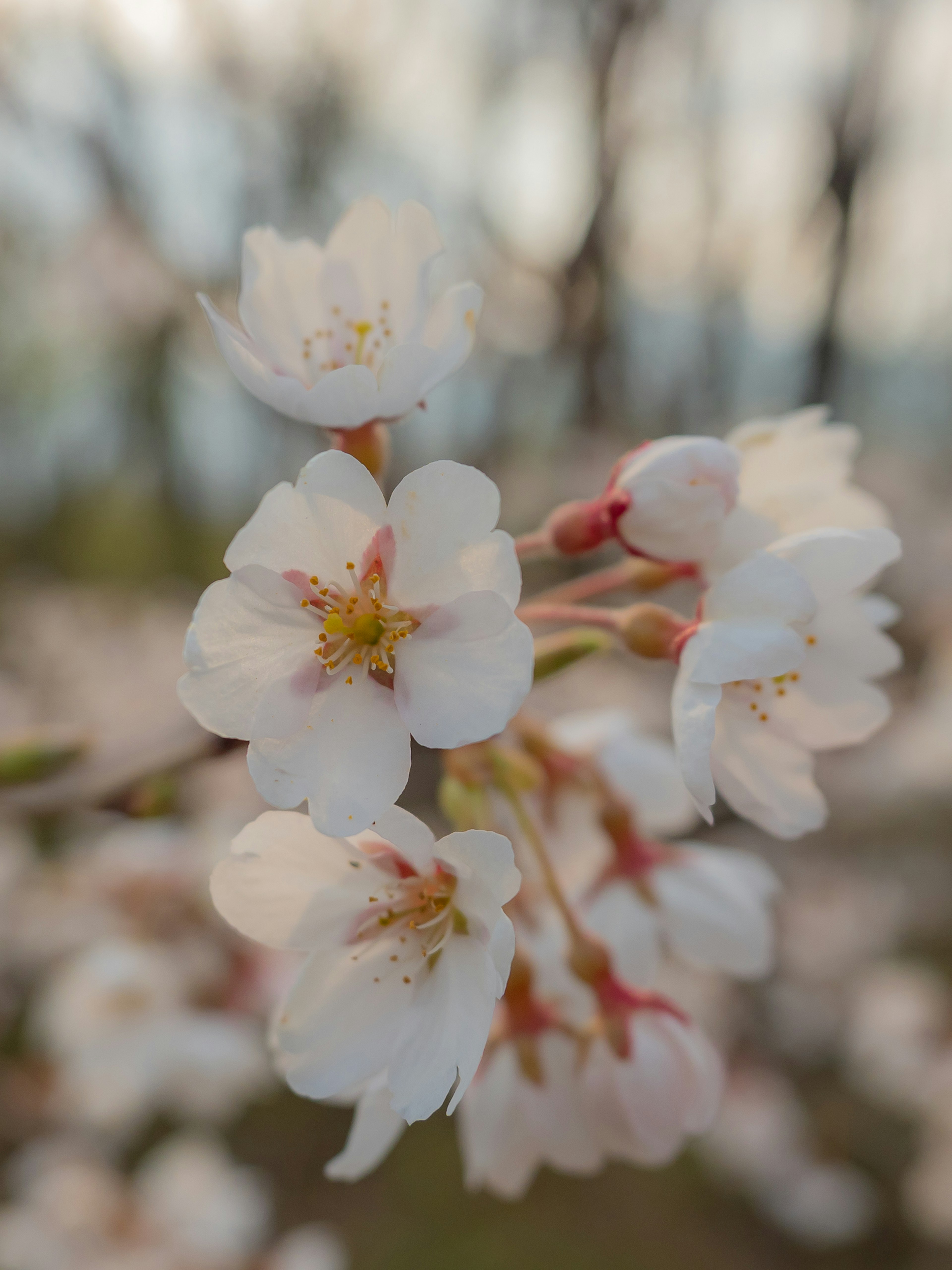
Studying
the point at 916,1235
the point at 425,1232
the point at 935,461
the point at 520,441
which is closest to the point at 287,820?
the point at 425,1232

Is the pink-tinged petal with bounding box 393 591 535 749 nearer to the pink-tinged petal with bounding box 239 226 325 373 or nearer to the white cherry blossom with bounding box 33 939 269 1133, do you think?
the pink-tinged petal with bounding box 239 226 325 373

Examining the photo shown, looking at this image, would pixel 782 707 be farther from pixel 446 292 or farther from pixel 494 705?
pixel 446 292

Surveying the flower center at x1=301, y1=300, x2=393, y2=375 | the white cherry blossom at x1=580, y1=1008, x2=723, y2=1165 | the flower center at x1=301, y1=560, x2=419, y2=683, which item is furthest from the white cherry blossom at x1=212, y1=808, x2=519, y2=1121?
the flower center at x1=301, y1=300, x2=393, y2=375

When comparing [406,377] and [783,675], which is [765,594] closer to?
[783,675]

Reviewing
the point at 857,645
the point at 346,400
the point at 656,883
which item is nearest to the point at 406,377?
the point at 346,400

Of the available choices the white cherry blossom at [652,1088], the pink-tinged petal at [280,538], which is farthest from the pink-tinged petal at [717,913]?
the pink-tinged petal at [280,538]
